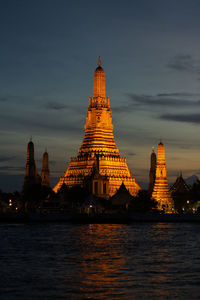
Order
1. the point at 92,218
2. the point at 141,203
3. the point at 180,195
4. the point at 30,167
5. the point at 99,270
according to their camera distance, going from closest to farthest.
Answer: the point at 99,270 < the point at 92,218 < the point at 141,203 < the point at 30,167 < the point at 180,195

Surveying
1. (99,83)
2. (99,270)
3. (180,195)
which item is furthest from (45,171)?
(99,270)

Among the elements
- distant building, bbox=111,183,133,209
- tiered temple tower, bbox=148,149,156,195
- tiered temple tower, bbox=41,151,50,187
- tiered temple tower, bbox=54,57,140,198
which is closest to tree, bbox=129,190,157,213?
distant building, bbox=111,183,133,209

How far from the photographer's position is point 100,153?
14112cm

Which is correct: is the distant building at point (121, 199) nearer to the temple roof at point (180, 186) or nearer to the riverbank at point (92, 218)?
the riverbank at point (92, 218)

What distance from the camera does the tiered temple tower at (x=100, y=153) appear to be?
139m

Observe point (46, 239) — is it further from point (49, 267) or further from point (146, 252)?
point (49, 267)

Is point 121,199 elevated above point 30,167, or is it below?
below

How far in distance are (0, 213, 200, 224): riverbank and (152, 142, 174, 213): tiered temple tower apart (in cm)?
1850

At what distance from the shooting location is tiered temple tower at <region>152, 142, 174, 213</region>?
137 metres

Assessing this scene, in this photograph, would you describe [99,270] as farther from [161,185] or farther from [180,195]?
[180,195]

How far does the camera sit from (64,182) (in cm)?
14225

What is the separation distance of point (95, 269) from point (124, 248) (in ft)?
52.7

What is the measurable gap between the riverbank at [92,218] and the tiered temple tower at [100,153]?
70.7 feet

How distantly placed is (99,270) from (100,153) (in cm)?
10094
